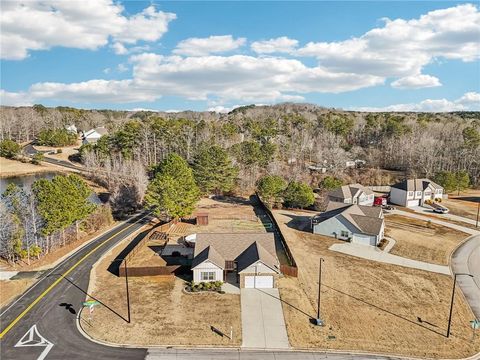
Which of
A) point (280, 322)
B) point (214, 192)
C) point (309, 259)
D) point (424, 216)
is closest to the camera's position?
point (280, 322)

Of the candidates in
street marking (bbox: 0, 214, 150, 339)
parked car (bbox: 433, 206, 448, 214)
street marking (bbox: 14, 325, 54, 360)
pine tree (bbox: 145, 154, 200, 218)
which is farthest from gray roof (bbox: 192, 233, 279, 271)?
parked car (bbox: 433, 206, 448, 214)

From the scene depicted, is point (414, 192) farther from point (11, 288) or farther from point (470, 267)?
point (11, 288)

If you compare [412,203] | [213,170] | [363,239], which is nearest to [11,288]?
[363,239]

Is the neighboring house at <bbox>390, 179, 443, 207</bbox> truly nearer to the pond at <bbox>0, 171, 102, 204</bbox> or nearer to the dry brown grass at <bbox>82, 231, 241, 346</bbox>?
the dry brown grass at <bbox>82, 231, 241, 346</bbox>

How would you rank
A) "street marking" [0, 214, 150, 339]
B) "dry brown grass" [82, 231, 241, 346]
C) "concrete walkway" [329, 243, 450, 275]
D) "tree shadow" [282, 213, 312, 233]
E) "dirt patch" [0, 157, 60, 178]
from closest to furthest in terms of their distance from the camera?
"dry brown grass" [82, 231, 241, 346]
"street marking" [0, 214, 150, 339]
"concrete walkway" [329, 243, 450, 275]
"tree shadow" [282, 213, 312, 233]
"dirt patch" [0, 157, 60, 178]

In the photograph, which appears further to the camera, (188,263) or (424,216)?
(424,216)

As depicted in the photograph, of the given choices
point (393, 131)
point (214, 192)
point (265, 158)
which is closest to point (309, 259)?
point (214, 192)

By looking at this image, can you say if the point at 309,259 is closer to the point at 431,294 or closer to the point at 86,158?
the point at 431,294
